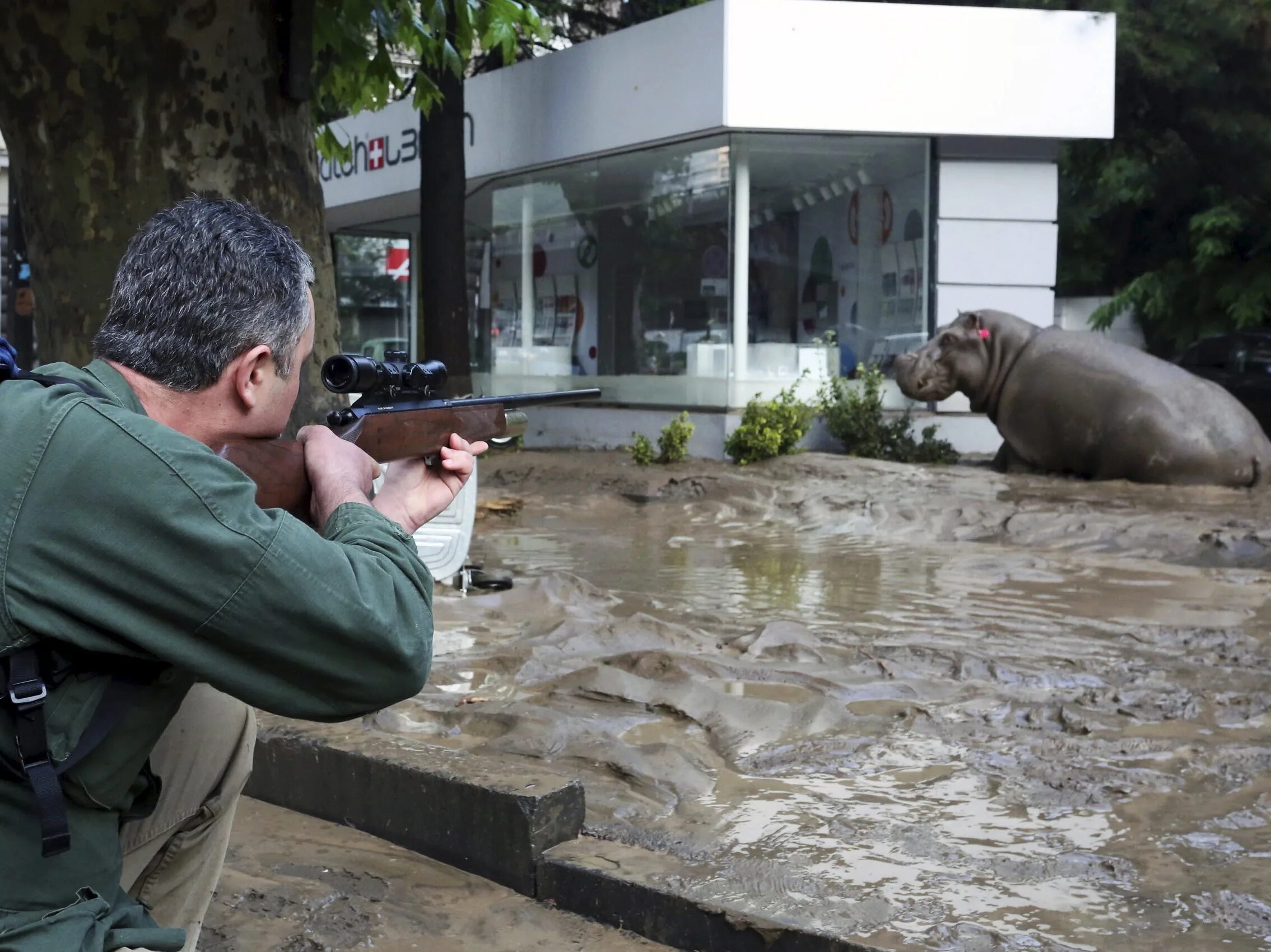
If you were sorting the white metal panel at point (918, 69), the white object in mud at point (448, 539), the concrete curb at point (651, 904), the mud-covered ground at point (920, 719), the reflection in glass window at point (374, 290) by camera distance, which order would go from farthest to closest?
the reflection in glass window at point (374, 290) → the white metal panel at point (918, 69) → the white object in mud at point (448, 539) → the mud-covered ground at point (920, 719) → the concrete curb at point (651, 904)

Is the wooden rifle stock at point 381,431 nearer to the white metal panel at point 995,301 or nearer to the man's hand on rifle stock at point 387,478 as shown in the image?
the man's hand on rifle stock at point 387,478

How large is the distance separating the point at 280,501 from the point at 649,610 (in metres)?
5.04

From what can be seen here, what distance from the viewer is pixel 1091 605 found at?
7613 mm

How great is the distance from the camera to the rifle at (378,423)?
89.7 inches

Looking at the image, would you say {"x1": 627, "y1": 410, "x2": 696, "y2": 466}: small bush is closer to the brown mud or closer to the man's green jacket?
the brown mud

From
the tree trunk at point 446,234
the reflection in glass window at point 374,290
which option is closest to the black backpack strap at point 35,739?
the tree trunk at point 446,234

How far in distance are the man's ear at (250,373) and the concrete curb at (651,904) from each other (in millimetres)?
1729

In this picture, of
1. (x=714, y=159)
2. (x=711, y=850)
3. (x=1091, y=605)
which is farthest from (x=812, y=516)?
(x=711, y=850)

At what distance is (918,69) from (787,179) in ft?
5.94

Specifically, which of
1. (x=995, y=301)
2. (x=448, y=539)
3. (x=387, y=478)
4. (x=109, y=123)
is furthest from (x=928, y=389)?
(x=387, y=478)

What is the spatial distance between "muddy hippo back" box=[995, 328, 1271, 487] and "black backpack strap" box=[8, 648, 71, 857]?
10979 mm

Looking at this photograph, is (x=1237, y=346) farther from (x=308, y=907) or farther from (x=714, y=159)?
(x=308, y=907)

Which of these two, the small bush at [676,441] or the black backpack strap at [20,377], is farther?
the small bush at [676,441]

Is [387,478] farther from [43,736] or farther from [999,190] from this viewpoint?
[999,190]
